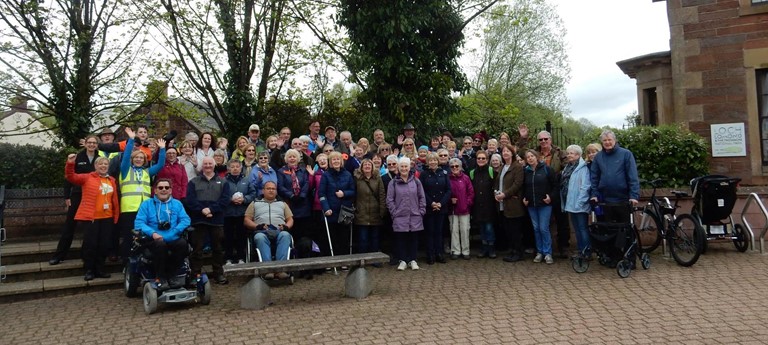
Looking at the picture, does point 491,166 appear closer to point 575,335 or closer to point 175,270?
point 575,335

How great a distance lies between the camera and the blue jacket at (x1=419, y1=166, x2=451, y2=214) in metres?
9.18

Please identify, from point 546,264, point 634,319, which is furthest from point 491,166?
point 634,319

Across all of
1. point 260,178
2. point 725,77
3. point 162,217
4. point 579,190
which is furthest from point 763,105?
point 162,217

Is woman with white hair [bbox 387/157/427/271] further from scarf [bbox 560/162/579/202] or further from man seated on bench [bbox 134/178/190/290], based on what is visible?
man seated on bench [bbox 134/178/190/290]

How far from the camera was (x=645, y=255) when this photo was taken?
315 inches

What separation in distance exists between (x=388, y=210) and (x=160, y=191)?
3.52m

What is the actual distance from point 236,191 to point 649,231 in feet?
21.8

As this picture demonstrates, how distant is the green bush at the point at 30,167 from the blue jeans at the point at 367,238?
6.16 metres

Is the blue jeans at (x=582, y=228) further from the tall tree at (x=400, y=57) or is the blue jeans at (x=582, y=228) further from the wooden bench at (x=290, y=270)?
the tall tree at (x=400, y=57)

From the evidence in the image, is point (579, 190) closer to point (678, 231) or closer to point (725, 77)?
point (678, 231)

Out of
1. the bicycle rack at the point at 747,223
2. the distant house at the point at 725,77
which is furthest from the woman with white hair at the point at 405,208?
the distant house at the point at 725,77

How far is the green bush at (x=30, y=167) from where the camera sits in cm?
1043

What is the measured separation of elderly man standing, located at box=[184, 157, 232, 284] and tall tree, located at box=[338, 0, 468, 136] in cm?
559

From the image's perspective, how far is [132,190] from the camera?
25.7 feet
